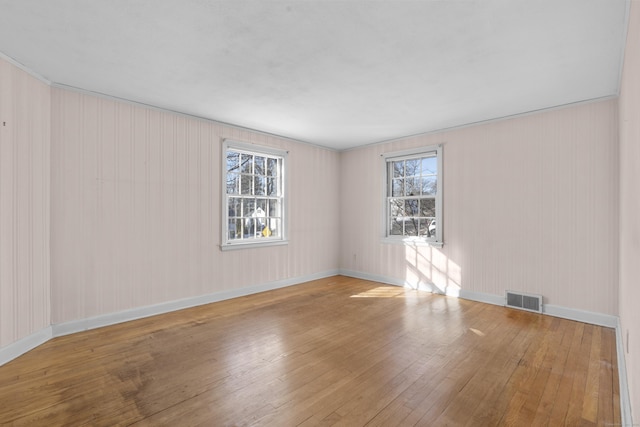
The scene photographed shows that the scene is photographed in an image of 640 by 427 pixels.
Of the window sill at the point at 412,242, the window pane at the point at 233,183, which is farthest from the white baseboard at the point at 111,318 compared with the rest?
the window sill at the point at 412,242

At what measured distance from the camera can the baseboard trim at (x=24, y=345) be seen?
2.65 metres

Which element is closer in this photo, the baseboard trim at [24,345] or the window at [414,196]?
the baseboard trim at [24,345]

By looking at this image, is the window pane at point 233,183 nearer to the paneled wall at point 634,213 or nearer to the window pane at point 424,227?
the window pane at point 424,227

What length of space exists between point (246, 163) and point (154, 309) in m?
2.49

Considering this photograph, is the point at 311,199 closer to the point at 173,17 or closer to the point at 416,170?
the point at 416,170

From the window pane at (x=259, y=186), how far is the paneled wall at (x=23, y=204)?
2.62 metres

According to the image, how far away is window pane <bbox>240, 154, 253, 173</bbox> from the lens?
4961 millimetres

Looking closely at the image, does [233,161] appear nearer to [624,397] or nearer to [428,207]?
[428,207]

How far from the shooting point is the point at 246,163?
5.02m

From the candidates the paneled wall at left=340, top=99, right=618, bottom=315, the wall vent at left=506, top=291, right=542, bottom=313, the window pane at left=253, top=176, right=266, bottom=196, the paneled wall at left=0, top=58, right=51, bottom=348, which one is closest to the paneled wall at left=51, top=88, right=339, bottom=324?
the paneled wall at left=0, top=58, right=51, bottom=348

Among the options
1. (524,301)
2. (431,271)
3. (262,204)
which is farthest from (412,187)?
(262,204)

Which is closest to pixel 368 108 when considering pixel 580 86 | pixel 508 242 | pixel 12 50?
pixel 580 86

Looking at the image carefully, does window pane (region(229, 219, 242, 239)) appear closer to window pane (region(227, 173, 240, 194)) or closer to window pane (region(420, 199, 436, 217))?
window pane (region(227, 173, 240, 194))

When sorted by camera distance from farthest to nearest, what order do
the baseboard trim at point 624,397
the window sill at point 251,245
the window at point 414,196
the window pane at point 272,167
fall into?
1. the window pane at point 272,167
2. the window at point 414,196
3. the window sill at point 251,245
4. the baseboard trim at point 624,397
